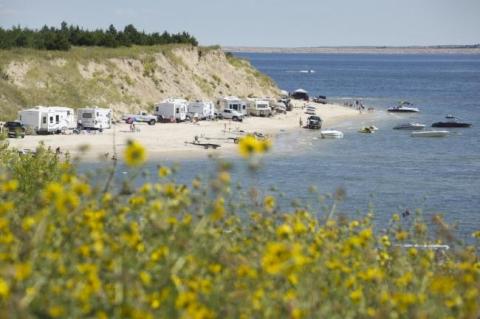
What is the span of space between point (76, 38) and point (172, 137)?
32.2 meters

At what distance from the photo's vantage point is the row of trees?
7706 cm

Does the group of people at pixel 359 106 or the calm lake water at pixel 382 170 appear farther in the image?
the group of people at pixel 359 106

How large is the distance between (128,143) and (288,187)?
33912 mm

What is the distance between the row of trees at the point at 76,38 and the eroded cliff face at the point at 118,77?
7.55 ft

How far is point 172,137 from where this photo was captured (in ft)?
194

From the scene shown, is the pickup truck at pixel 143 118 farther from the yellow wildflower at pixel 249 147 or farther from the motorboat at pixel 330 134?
the yellow wildflower at pixel 249 147

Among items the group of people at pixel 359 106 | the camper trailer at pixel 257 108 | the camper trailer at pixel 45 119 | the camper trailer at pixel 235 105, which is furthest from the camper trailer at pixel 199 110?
the group of people at pixel 359 106

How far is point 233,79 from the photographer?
96.2m

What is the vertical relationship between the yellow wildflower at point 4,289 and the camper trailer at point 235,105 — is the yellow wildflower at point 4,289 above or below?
above

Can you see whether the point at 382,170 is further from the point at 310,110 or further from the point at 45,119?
the point at 310,110

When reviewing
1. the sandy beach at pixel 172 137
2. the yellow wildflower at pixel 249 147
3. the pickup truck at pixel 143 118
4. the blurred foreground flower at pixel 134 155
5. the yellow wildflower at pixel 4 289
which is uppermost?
the yellow wildflower at pixel 249 147

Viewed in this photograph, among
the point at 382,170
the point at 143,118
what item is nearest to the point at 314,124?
the point at 143,118

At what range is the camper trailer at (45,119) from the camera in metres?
54.5

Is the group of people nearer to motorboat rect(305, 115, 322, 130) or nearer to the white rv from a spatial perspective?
motorboat rect(305, 115, 322, 130)
